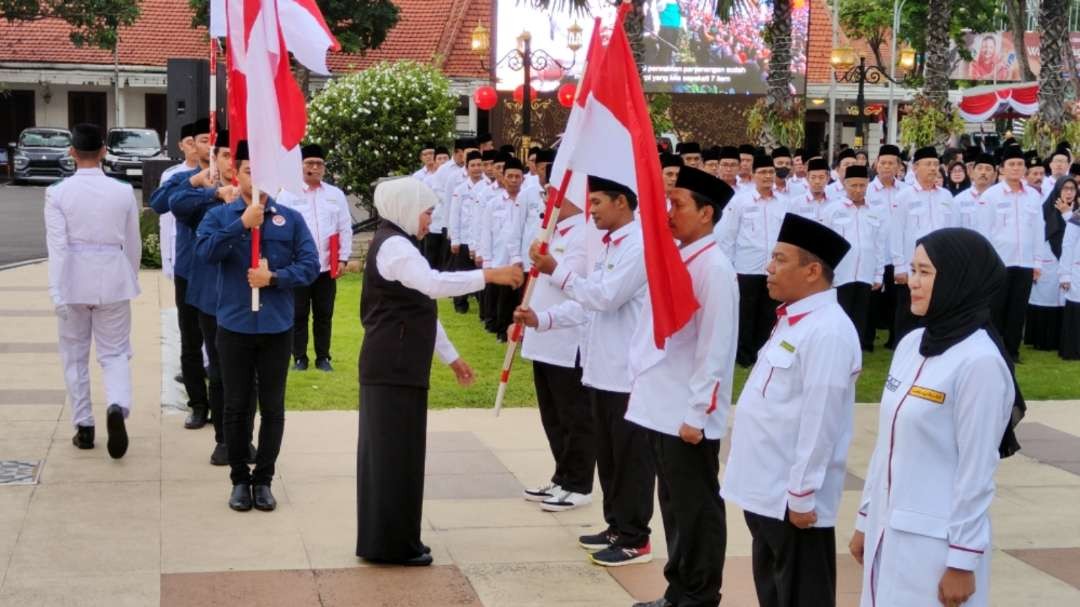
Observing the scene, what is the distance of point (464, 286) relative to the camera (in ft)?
22.5

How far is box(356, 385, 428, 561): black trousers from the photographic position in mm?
7004

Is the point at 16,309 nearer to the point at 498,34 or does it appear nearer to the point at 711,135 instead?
the point at 498,34

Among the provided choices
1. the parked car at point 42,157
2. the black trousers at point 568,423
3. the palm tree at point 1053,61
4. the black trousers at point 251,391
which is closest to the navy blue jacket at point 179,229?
the black trousers at point 251,391

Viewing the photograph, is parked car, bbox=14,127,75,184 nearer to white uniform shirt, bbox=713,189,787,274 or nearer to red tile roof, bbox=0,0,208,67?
red tile roof, bbox=0,0,208,67

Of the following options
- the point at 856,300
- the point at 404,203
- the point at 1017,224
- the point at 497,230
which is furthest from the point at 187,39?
the point at 404,203

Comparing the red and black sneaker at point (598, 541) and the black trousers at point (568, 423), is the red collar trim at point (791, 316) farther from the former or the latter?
→ the black trousers at point (568, 423)

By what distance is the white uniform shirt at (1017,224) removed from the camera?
1496cm

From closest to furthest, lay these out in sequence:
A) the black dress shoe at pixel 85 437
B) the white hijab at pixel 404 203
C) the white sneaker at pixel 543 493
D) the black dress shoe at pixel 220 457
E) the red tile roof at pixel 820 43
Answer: the white hijab at pixel 404 203 < the white sneaker at pixel 543 493 < the black dress shoe at pixel 220 457 < the black dress shoe at pixel 85 437 < the red tile roof at pixel 820 43

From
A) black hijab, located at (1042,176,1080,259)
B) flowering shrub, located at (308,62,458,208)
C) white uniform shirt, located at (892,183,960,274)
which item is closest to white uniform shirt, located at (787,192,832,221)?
white uniform shirt, located at (892,183,960,274)

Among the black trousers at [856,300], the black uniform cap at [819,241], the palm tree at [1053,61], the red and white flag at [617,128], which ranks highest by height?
the palm tree at [1053,61]

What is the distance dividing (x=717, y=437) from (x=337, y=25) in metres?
35.8

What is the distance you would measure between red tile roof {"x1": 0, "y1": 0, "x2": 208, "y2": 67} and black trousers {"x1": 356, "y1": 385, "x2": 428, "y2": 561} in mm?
42281

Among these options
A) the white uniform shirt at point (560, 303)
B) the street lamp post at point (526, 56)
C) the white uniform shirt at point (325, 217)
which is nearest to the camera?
the white uniform shirt at point (560, 303)

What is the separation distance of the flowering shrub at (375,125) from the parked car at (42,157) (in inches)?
767
